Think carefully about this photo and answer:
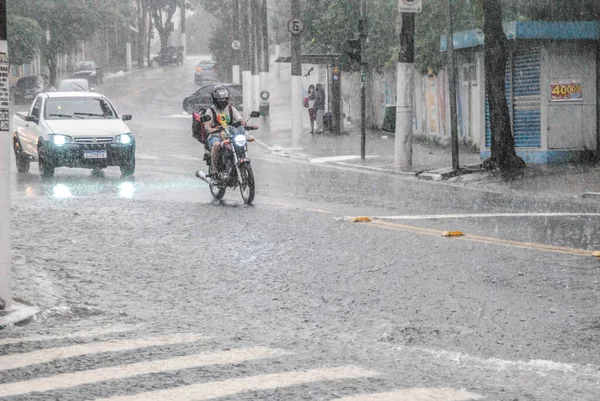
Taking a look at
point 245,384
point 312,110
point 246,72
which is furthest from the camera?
point 246,72

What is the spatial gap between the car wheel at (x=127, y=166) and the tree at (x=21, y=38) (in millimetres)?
48459

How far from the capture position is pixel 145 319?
28.8ft

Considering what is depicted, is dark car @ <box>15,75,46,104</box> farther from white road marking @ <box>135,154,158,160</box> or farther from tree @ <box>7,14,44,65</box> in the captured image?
white road marking @ <box>135,154,158,160</box>

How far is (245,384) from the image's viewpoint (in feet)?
21.6

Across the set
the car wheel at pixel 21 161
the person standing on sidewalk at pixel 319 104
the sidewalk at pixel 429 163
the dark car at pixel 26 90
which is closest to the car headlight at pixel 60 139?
the car wheel at pixel 21 161

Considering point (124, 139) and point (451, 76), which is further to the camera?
point (451, 76)

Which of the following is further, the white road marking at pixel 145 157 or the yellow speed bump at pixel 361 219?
the white road marking at pixel 145 157

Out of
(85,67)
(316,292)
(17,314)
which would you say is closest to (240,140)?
(316,292)

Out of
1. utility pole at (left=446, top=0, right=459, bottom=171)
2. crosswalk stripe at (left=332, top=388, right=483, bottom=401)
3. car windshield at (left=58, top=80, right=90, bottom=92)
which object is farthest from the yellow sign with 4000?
car windshield at (left=58, top=80, right=90, bottom=92)

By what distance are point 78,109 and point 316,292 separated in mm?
13994

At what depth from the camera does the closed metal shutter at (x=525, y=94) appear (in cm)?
2514

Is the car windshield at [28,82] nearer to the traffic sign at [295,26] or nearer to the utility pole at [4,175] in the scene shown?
the traffic sign at [295,26]

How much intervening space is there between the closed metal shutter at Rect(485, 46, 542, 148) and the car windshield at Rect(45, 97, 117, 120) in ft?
29.1

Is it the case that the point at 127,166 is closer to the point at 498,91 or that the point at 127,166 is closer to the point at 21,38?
the point at 498,91
